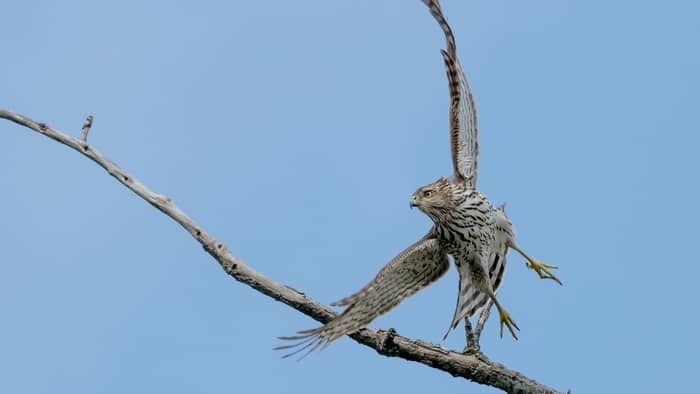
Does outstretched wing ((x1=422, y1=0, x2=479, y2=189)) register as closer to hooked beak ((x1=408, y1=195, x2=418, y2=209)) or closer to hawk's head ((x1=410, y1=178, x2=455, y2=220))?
hawk's head ((x1=410, y1=178, x2=455, y2=220))

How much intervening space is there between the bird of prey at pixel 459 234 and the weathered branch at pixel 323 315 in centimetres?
81

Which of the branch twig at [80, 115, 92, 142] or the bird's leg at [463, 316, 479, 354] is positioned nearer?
the bird's leg at [463, 316, 479, 354]

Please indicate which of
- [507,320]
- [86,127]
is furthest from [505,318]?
[86,127]

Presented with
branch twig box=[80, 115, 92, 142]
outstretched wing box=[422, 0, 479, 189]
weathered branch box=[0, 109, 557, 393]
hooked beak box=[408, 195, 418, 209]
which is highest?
outstretched wing box=[422, 0, 479, 189]

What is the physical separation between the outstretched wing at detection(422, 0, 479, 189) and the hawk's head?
24 cm

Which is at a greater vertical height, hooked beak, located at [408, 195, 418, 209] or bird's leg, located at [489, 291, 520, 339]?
hooked beak, located at [408, 195, 418, 209]

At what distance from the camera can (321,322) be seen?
29.4 ft

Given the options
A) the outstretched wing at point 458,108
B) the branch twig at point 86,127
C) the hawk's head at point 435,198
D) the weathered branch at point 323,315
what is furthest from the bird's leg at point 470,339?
the branch twig at point 86,127

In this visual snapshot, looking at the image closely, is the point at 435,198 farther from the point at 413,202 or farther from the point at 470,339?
the point at 470,339

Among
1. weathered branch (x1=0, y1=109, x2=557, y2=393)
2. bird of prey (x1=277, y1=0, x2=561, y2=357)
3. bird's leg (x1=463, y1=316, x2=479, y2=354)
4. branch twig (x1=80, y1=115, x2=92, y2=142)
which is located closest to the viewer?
weathered branch (x1=0, y1=109, x2=557, y2=393)

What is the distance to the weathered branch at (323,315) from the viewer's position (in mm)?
8742

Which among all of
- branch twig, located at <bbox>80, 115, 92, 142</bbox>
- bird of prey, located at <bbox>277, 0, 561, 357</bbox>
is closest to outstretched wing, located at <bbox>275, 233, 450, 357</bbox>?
bird of prey, located at <bbox>277, 0, 561, 357</bbox>

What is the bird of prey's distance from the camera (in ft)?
32.5

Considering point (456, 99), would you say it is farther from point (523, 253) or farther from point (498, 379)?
point (498, 379)
